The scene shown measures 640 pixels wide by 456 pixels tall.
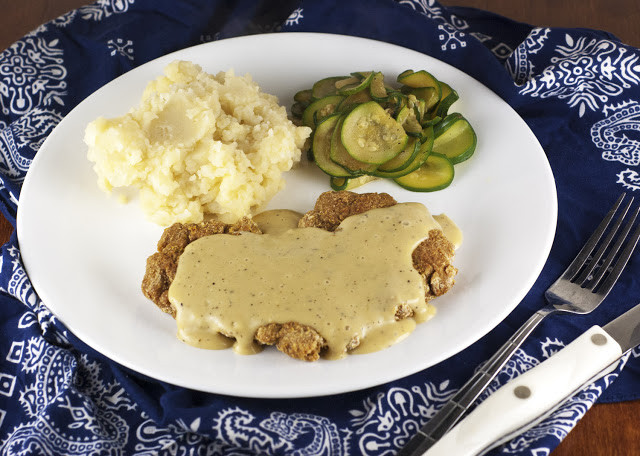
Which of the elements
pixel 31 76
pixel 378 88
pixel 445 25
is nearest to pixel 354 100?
pixel 378 88

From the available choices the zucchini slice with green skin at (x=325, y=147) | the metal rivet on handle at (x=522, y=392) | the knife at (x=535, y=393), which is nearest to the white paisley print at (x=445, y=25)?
the zucchini slice with green skin at (x=325, y=147)

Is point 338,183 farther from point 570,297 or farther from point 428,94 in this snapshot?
point 570,297

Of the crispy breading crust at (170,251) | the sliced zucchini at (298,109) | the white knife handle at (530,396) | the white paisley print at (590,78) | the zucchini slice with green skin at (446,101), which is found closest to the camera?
the white knife handle at (530,396)

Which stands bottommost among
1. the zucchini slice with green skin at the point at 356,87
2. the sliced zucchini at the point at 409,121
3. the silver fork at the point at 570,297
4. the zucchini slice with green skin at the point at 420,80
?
the silver fork at the point at 570,297

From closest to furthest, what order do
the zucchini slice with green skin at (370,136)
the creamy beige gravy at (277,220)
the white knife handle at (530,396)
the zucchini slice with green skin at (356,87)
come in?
1. the white knife handle at (530,396)
2. the creamy beige gravy at (277,220)
3. the zucchini slice with green skin at (370,136)
4. the zucchini slice with green skin at (356,87)

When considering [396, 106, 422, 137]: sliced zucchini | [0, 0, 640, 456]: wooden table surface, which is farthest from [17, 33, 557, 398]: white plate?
[0, 0, 640, 456]: wooden table surface

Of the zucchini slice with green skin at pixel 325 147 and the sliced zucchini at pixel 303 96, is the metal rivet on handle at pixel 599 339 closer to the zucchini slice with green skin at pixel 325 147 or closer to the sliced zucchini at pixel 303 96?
the zucchini slice with green skin at pixel 325 147

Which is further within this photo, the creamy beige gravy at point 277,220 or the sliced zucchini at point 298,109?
the sliced zucchini at point 298,109
